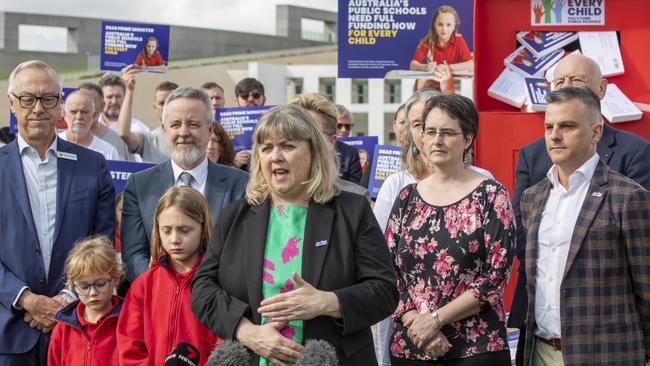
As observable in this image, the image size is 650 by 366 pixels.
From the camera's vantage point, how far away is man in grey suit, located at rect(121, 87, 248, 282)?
4.91m

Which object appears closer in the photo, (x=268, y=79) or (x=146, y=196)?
(x=146, y=196)

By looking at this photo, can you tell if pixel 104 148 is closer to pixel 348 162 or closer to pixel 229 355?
pixel 348 162

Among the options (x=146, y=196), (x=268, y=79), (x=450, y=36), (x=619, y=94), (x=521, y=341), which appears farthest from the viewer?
(x=268, y=79)

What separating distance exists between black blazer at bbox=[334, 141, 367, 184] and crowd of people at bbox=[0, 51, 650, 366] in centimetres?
226

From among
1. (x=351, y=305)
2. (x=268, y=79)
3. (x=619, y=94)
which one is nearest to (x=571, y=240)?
(x=351, y=305)

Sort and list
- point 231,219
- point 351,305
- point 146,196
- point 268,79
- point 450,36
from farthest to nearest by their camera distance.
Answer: point 268,79 < point 450,36 < point 146,196 < point 231,219 < point 351,305

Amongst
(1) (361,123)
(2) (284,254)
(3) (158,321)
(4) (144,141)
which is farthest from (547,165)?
(1) (361,123)

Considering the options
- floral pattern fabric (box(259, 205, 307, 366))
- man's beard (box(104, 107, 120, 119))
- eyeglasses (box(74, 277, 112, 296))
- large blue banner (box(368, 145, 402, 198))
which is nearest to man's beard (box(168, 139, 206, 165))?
eyeglasses (box(74, 277, 112, 296))

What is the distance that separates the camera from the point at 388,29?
26.4 ft

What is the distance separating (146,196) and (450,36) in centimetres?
400

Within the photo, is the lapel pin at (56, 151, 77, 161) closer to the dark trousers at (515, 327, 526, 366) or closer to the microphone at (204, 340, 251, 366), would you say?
the microphone at (204, 340, 251, 366)

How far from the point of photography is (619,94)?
6.83m

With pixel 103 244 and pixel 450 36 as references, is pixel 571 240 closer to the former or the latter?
pixel 103 244

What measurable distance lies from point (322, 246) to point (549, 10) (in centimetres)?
415
